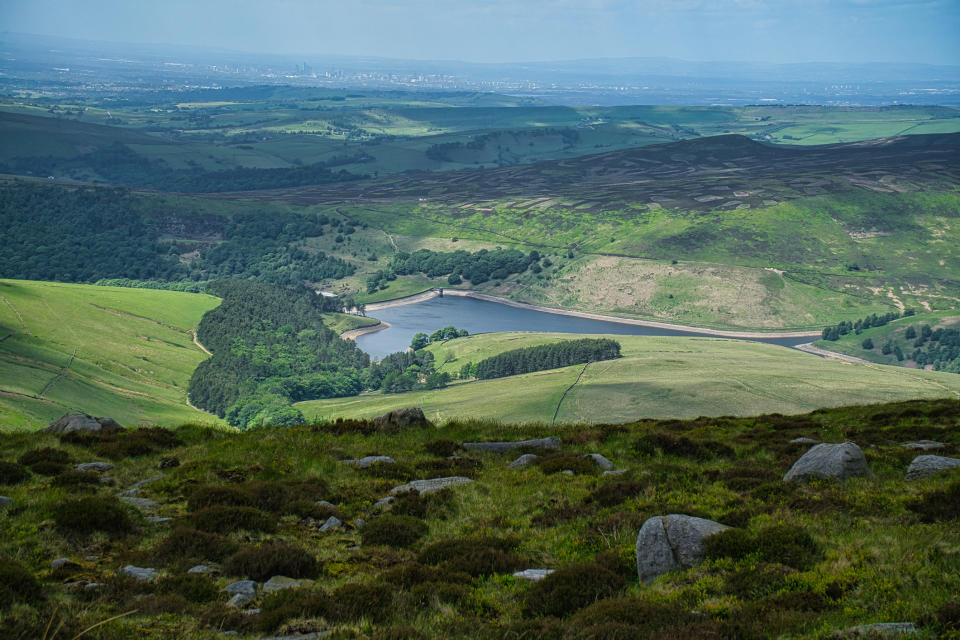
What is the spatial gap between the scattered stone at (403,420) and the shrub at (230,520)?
12.4 metres

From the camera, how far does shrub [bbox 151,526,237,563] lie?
17875mm

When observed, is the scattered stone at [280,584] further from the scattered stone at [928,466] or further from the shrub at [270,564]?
the scattered stone at [928,466]

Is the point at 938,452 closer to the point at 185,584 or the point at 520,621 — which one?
the point at 520,621

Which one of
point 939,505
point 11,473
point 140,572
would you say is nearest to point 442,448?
point 140,572

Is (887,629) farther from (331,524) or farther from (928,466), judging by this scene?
(331,524)

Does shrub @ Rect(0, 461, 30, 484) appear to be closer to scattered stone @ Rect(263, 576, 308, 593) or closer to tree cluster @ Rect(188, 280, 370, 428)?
scattered stone @ Rect(263, 576, 308, 593)

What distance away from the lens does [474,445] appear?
2958cm

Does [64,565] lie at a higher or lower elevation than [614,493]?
higher

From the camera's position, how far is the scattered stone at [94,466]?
24922 mm

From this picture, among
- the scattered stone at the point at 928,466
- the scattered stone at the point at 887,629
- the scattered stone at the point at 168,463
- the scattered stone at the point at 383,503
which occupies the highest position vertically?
the scattered stone at the point at 887,629

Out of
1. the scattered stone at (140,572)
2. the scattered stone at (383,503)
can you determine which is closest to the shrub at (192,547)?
the scattered stone at (140,572)

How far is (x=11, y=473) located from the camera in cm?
2306

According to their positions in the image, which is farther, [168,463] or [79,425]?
[79,425]

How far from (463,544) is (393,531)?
2095 mm
